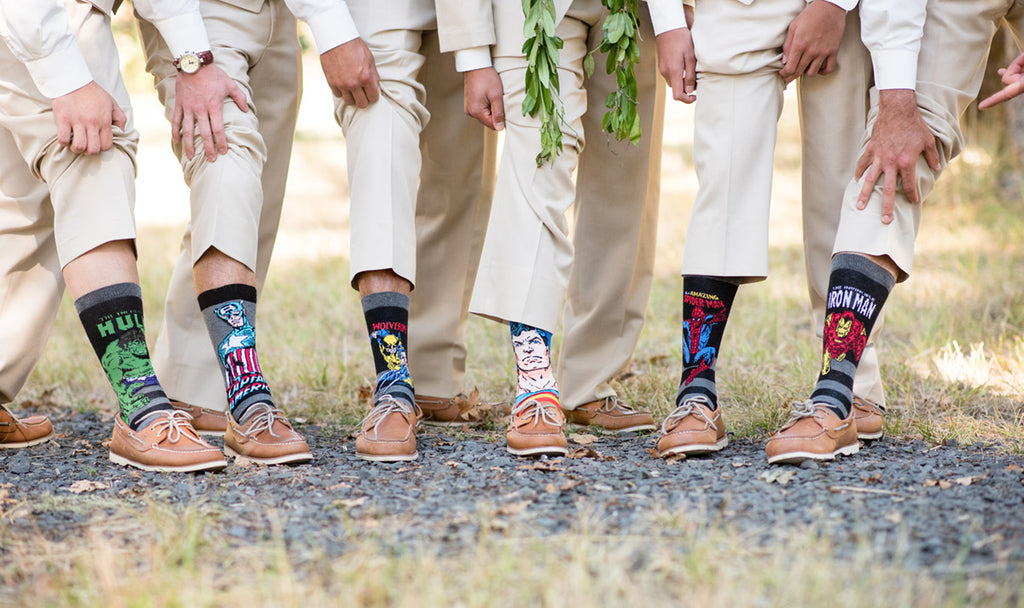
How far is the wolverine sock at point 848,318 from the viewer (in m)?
2.47

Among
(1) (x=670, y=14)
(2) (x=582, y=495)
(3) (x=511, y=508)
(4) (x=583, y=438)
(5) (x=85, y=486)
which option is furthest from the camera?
(4) (x=583, y=438)

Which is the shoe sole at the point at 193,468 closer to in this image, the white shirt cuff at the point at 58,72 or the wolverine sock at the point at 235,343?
the wolverine sock at the point at 235,343

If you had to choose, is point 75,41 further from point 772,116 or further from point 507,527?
point 772,116

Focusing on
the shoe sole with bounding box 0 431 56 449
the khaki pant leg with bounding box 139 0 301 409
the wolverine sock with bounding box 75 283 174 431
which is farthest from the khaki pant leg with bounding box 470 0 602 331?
the shoe sole with bounding box 0 431 56 449

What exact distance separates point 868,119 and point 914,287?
7.54ft

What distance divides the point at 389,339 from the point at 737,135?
1.09 m

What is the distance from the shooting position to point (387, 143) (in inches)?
104

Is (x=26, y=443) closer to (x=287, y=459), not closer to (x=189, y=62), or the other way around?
(x=287, y=459)

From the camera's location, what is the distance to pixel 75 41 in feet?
8.09

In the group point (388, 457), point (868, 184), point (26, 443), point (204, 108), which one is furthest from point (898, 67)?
point (26, 443)

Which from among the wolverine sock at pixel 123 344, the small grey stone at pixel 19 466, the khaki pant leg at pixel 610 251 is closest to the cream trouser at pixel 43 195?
the wolverine sock at pixel 123 344

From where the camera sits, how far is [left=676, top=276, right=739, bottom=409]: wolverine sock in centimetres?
259

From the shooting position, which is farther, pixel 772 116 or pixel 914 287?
pixel 914 287

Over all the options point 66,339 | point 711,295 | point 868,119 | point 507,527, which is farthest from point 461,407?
point 66,339
